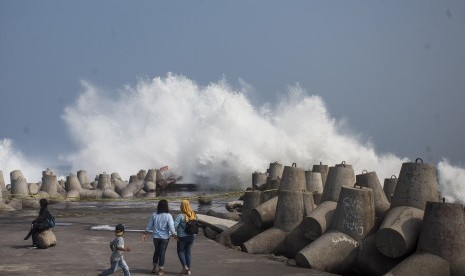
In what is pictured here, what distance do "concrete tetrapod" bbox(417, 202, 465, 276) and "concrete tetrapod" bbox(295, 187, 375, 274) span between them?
4.96 feet

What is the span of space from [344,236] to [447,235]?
2.11 meters

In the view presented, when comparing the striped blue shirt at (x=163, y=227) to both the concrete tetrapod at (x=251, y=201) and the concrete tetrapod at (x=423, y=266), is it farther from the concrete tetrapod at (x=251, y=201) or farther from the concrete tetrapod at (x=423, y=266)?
the concrete tetrapod at (x=251, y=201)

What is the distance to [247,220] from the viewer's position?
15.2 m

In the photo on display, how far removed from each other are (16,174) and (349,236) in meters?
26.5

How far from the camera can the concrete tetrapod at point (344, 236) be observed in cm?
1127

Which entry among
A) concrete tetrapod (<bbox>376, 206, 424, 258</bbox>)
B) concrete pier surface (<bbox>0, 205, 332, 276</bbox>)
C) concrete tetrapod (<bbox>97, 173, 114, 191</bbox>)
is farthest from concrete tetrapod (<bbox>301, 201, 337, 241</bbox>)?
concrete tetrapod (<bbox>97, 173, 114, 191</bbox>)

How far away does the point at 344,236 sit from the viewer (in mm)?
11703

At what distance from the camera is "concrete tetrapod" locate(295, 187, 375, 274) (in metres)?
11.3

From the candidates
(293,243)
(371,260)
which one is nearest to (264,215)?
(293,243)

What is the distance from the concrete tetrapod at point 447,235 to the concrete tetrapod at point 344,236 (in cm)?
151

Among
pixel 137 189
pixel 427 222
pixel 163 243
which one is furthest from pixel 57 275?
pixel 137 189

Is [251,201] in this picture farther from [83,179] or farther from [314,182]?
[83,179]

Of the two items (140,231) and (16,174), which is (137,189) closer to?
(16,174)

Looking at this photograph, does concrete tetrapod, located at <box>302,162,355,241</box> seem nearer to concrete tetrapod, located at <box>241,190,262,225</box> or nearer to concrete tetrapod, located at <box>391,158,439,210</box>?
concrete tetrapod, located at <box>391,158,439,210</box>
